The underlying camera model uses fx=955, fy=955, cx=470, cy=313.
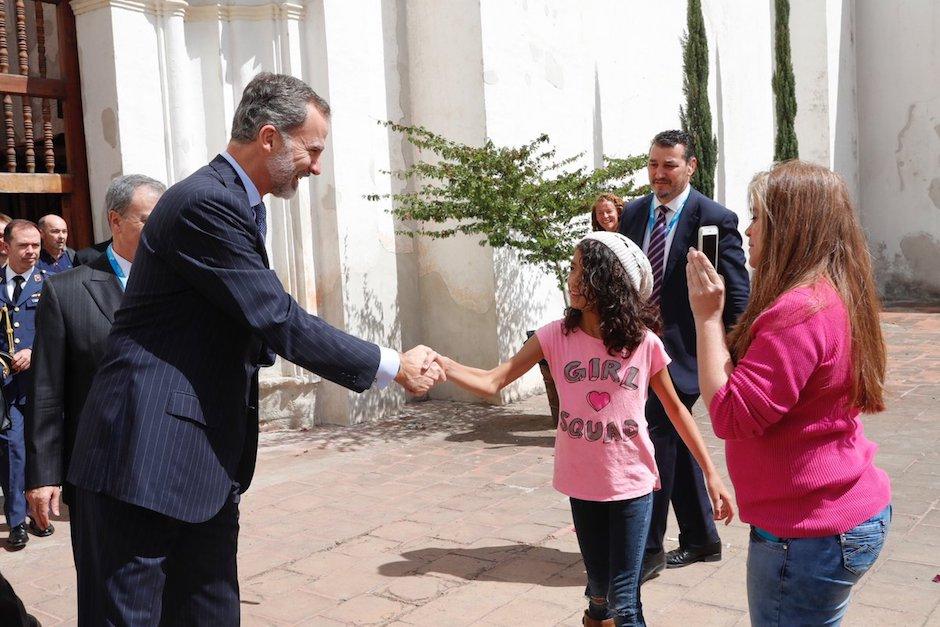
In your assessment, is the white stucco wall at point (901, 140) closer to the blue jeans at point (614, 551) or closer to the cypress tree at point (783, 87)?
the cypress tree at point (783, 87)

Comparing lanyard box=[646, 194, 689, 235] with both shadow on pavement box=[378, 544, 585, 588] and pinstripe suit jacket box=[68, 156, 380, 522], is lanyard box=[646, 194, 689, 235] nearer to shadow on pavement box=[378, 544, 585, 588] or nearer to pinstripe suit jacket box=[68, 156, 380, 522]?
shadow on pavement box=[378, 544, 585, 588]

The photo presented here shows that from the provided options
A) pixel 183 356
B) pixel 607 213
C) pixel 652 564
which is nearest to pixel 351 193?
pixel 607 213

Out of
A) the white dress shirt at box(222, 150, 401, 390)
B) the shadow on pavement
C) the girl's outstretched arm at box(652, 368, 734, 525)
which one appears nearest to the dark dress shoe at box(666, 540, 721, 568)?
the shadow on pavement

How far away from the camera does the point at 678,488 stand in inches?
175

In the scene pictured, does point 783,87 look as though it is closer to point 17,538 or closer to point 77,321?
point 17,538

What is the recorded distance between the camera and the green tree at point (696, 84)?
42.9 feet

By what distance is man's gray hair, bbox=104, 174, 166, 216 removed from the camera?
10.9 feet

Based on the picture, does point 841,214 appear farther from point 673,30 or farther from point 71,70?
point 673,30

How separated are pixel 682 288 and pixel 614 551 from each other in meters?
1.60

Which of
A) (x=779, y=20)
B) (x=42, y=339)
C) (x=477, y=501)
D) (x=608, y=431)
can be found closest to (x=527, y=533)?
(x=477, y=501)

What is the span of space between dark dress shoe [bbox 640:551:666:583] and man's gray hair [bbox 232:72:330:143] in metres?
2.50

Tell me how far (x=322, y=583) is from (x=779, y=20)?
1448 centimetres

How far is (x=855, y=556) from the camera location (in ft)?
7.13

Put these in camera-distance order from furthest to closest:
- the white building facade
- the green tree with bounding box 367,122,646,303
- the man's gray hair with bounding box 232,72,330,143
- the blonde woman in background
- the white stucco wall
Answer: the white stucco wall
the green tree with bounding box 367,122,646,303
the white building facade
the blonde woman in background
the man's gray hair with bounding box 232,72,330,143
